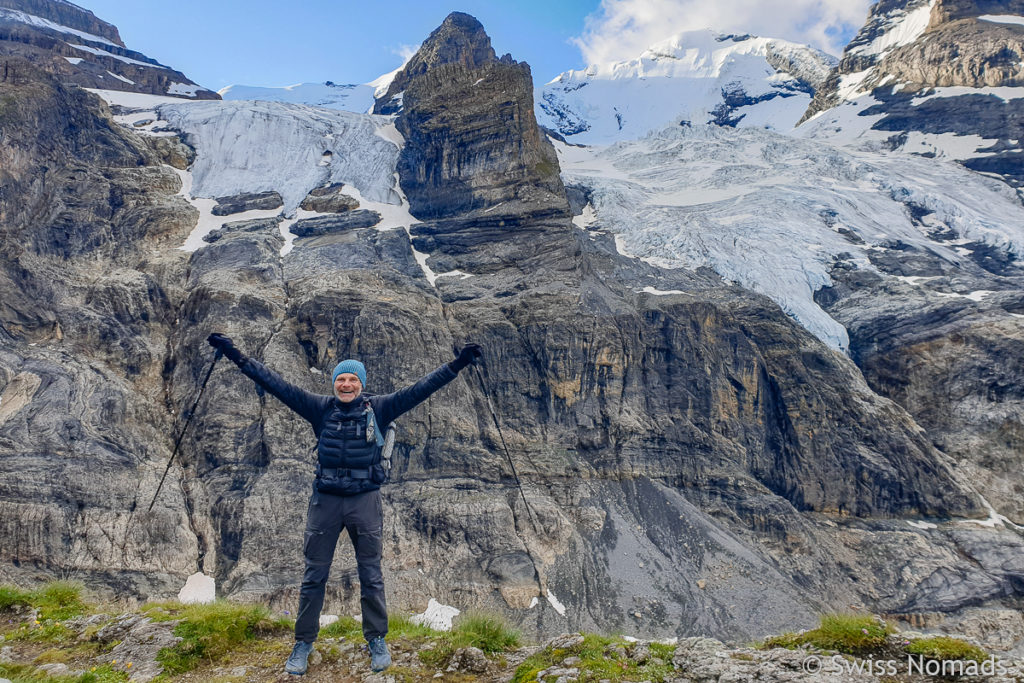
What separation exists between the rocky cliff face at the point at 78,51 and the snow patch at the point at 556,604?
68.7 m

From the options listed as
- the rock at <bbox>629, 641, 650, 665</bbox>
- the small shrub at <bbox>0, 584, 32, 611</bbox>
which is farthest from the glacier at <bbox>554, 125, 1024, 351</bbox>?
the small shrub at <bbox>0, 584, 32, 611</bbox>

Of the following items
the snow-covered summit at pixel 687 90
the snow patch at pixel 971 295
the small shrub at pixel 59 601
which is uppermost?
the snow-covered summit at pixel 687 90

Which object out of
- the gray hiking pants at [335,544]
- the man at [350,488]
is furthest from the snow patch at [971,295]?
the gray hiking pants at [335,544]

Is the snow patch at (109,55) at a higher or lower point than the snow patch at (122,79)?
higher

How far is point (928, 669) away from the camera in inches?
210

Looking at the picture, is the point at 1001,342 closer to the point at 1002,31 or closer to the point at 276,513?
the point at 276,513

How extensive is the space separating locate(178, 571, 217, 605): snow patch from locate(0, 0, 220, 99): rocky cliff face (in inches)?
2355

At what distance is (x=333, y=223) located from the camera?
1928 inches

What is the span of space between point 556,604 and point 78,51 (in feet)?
305

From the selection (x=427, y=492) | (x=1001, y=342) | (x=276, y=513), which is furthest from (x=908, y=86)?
(x=276, y=513)

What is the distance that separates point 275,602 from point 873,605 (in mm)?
28265

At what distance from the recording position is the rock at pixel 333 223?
157ft

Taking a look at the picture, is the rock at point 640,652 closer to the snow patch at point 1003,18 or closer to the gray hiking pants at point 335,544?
the gray hiking pants at point 335,544

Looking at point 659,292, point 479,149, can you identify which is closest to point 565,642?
point 659,292
